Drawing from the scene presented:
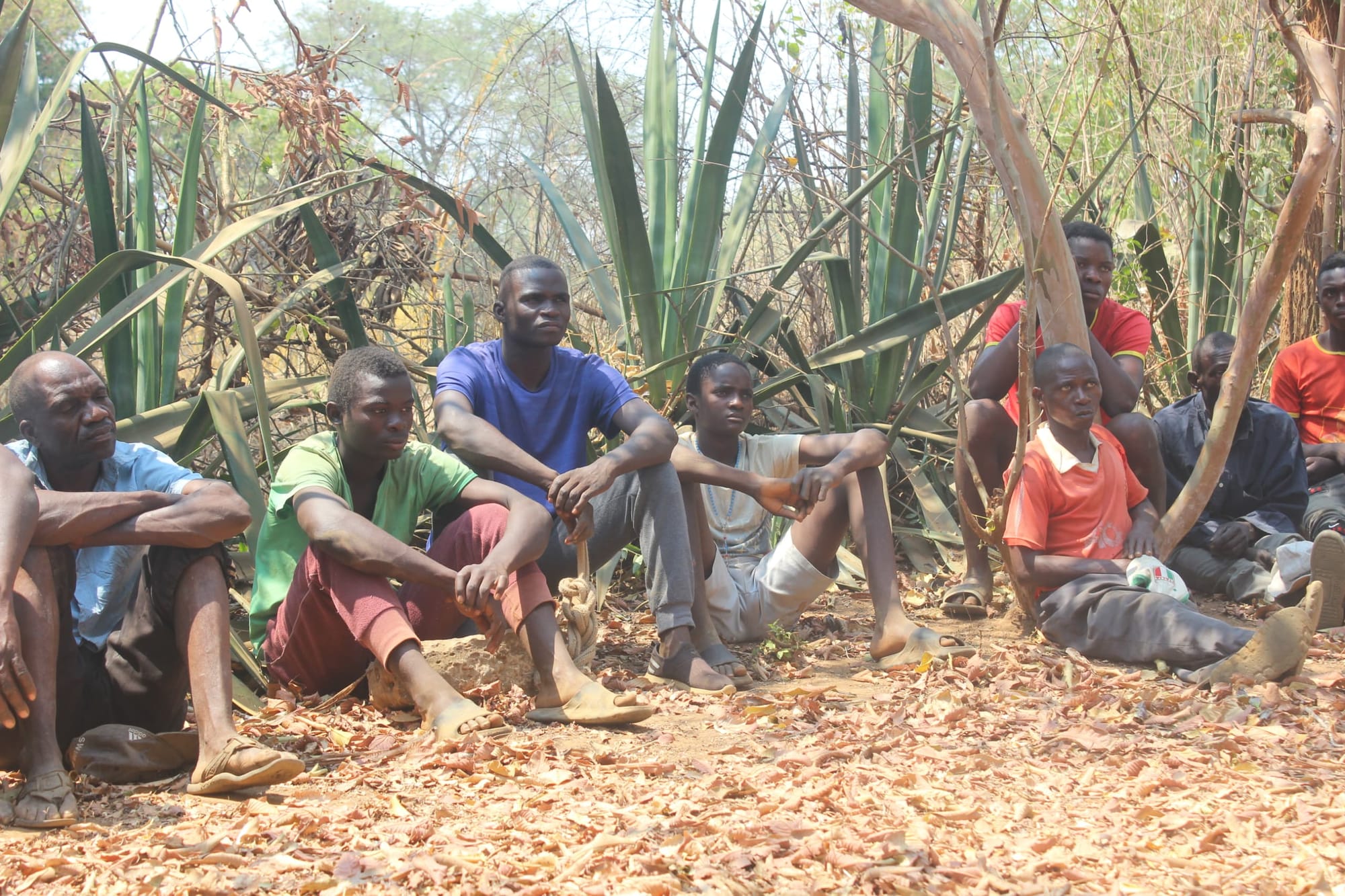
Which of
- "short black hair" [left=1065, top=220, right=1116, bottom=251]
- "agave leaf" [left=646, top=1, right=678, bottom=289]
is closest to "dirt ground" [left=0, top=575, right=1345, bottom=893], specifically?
"short black hair" [left=1065, top=220, right=1116, bottom=251]

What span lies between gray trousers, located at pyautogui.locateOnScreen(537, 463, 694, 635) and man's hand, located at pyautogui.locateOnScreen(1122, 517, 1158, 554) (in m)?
1.46

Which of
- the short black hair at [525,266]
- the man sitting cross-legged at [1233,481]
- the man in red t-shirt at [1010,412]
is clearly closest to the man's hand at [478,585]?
the short black hair at [525,266]

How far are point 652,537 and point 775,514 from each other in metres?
0.47

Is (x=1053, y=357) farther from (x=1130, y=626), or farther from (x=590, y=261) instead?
(x=590, y=261)

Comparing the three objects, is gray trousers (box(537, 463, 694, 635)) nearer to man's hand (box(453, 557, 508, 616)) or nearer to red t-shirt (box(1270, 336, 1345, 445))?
man's hand (box(453, 557, 508, 616))

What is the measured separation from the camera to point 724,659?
12.8 ft

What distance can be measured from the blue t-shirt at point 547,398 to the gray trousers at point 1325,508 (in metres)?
2.76

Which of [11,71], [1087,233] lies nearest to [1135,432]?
[1087,233]

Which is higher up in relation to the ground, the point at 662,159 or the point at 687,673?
the point at 662,159

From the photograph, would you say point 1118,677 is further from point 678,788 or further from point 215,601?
point 215,601

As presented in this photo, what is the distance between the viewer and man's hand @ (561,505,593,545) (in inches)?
148

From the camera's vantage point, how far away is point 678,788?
2.82 m

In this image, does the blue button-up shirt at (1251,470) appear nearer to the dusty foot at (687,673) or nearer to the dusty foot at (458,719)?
the dusty foot at (687,673)

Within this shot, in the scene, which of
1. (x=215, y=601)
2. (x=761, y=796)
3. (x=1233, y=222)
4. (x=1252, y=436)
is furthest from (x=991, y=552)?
(x=215, y=601)
